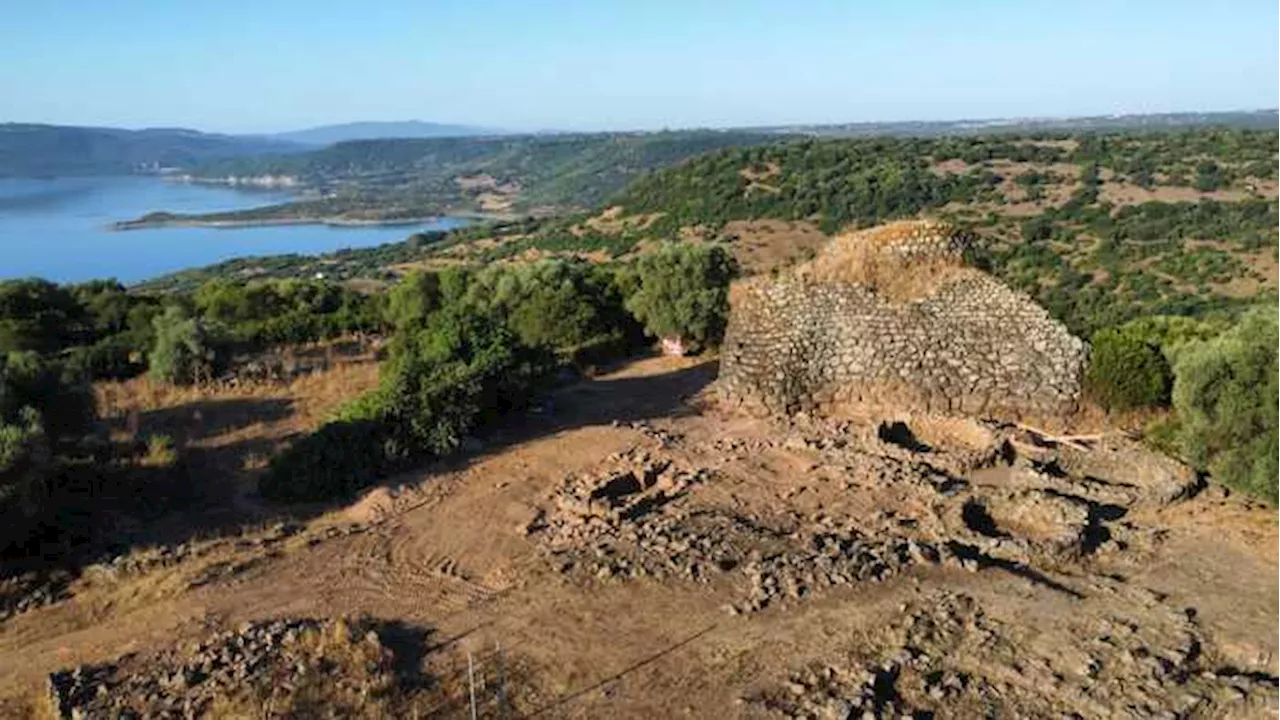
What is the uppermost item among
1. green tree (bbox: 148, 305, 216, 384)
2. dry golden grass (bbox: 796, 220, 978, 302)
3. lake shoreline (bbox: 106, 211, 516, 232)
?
dry golden grass (bbox: 796, 220, 978, 302)

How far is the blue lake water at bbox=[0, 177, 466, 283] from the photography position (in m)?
97.8

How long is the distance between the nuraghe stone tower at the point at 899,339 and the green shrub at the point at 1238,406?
87.0 inches

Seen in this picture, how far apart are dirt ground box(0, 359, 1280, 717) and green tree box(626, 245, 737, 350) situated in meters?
7.06

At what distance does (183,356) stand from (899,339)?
42.2ft

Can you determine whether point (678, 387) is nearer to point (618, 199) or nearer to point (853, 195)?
point (853, 195)

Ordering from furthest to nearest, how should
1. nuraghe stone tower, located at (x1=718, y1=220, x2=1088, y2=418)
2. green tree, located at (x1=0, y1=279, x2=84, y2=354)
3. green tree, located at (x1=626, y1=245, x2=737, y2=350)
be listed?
green tree, located at (x1=0, y1=279, x2=84, y2=354), green tree, located at (x1=626, y1=245, x2=737, y2=350), nuraghe stone tower, located at (x1=718, y1=220, x2=1088, y2=418)

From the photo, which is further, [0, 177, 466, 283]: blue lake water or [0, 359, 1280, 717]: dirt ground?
[0, 177, 466, 283]: blue lake water

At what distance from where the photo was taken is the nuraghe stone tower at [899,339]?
1514cm

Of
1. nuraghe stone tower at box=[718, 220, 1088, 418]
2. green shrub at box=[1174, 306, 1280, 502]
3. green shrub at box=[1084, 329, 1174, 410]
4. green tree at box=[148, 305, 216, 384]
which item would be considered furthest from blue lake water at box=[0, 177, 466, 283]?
green shrub at box=[1174, 306, 1280, 502]

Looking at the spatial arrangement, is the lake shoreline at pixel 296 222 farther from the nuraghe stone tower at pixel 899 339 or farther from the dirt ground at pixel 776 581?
the dirt ground at pixel 776 581

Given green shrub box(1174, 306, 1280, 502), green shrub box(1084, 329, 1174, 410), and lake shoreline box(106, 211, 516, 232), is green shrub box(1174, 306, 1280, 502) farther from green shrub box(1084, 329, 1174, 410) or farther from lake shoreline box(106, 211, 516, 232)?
lake shoreline box(106, 211, 516, 232)

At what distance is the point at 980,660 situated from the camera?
8.67 metres

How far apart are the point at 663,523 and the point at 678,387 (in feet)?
22.8

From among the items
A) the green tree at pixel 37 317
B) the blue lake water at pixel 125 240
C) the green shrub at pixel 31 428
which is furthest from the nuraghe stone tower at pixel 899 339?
the blue lake water at pixel 125 240
